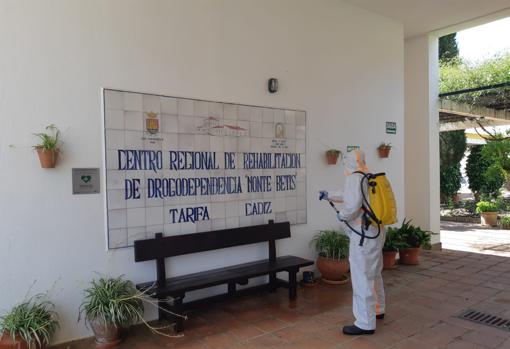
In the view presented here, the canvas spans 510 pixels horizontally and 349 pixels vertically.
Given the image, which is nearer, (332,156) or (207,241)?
(207,241)

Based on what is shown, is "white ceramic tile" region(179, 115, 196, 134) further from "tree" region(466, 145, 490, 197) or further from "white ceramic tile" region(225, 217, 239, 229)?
"tree" region(466, 145, 490, 197)

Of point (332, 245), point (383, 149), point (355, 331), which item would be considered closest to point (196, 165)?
point (332, 245)

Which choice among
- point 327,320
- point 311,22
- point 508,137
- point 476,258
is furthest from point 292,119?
point 508,137

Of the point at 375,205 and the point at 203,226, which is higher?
the point at 375,205

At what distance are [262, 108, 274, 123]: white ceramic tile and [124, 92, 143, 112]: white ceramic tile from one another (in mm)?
1434

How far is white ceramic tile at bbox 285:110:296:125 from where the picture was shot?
4.60 metres

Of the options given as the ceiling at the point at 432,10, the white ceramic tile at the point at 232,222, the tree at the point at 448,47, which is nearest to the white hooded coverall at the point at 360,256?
the white ceramic tile at the point at 232,222

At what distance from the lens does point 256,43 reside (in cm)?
433

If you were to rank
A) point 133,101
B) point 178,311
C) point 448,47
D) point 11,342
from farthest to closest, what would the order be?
point 448,47
point 133,101
point 178,311
point 11,342

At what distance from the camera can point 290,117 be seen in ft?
15.2

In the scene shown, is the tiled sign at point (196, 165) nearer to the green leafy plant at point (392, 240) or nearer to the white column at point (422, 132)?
the green leafy plant at point (392, 240)

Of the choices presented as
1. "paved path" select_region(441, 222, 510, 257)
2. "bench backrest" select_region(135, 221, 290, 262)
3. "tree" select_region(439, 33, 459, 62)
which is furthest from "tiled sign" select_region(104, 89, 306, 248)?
"tree" select_region(439, 33, 459, 62)

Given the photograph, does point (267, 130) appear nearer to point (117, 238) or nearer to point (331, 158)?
point (331, 158)

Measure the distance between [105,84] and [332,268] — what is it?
3210 mm
